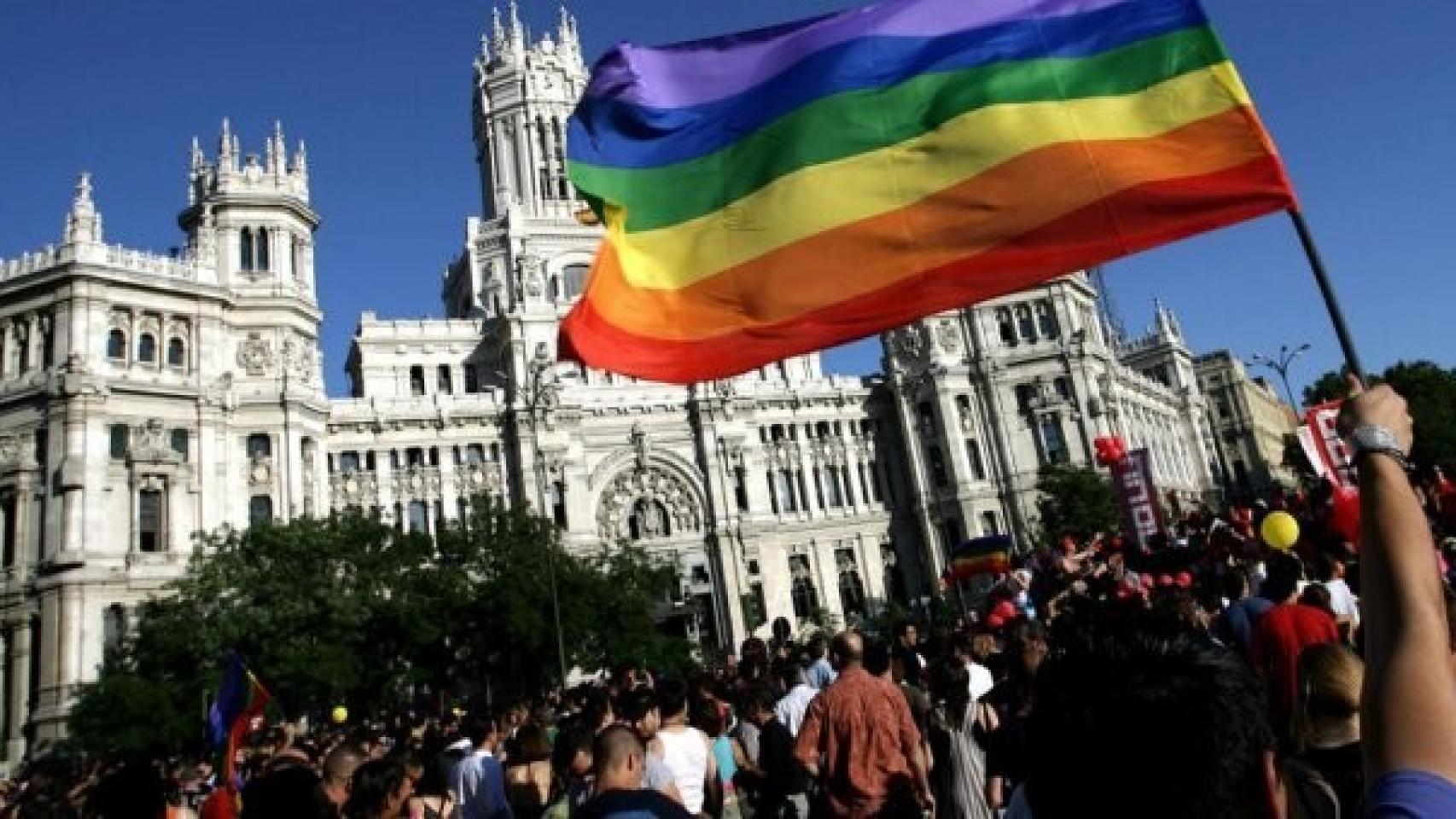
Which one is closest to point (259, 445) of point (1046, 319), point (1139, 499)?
point (1139, 499)

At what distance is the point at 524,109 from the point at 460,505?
30.2 meters

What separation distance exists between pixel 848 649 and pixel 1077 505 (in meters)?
45.3

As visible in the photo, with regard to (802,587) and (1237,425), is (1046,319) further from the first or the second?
(1237,425)

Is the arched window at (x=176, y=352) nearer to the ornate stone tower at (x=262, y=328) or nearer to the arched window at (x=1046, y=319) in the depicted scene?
the ornate stone tower at (x=262, y=328)

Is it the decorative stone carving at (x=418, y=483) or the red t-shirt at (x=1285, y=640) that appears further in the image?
the decorative stone carving at (x=418, y=483)

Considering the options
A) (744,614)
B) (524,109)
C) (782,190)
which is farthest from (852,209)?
(524,109)

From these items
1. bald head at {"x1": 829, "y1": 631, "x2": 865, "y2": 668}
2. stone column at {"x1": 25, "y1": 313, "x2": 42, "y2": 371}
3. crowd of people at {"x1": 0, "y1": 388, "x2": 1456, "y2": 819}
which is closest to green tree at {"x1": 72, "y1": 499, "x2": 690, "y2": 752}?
stone column at {"x1": 25, "y1": 313, "x2": 42, "y2": 371}

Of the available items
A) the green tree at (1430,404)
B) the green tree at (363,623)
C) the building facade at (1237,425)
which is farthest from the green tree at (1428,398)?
the green tree at (363,623)

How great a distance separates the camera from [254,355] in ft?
154

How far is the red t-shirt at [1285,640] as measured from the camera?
7098mm

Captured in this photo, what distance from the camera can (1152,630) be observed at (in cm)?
241

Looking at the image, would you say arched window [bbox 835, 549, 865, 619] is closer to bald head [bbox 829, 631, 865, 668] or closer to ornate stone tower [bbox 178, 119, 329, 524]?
ornate stone tower [bbox 178, 119, 329, 524]

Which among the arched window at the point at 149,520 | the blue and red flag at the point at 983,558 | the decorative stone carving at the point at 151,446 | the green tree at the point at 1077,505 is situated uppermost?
the decorative stone carving at the point at 151,446

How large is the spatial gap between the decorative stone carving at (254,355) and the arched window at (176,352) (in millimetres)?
2317
